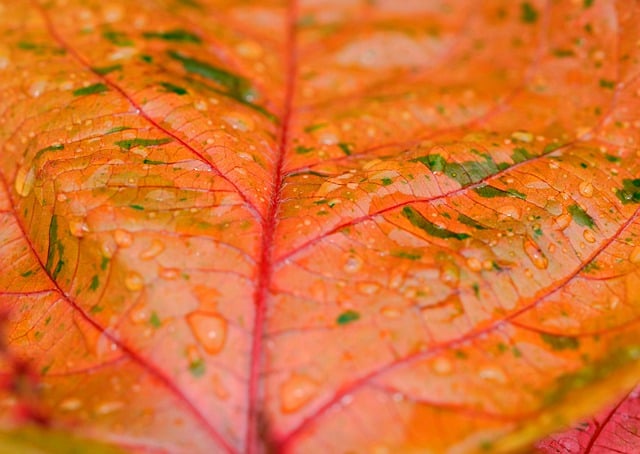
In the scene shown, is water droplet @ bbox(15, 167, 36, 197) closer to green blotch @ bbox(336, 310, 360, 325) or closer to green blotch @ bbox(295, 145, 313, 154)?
green blotch @ bbox(295, 145, 313, 154)

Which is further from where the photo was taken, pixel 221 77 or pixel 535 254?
pixel 221 77

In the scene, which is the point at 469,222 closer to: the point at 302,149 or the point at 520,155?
the point at 520,155

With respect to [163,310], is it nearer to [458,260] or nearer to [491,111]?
[458,260]

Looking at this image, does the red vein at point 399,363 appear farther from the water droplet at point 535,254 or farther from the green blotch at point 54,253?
the green blotch at point 54,253

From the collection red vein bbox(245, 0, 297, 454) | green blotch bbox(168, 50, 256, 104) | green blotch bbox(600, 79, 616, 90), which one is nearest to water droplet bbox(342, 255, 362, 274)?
red vein bbox(245, 0, 297, 454)

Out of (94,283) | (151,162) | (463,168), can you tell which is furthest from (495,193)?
(94,283)

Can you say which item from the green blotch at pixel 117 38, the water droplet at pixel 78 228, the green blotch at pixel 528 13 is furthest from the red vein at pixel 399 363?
the green blotch at pixel 117 38

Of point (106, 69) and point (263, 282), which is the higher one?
point (106, 69)
